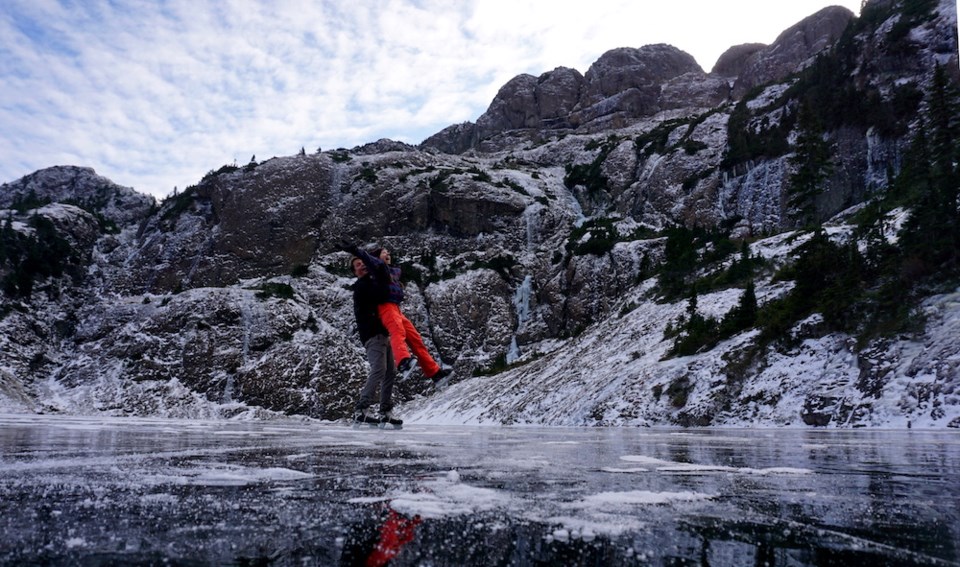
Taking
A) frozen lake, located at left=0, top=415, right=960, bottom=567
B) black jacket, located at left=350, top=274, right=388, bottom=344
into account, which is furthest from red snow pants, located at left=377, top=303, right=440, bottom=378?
frozen lake, located at left=0, top=415, right=960, bottom=567

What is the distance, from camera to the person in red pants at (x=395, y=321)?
6.58 meters

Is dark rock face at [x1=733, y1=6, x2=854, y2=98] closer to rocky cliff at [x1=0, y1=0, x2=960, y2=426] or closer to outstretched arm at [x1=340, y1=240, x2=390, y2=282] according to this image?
rocky cliff at [x1=0, y1=0, x2=960, y2=426]

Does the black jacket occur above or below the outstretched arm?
below

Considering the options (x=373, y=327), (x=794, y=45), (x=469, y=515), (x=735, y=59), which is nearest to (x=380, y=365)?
(x=373, y=327)

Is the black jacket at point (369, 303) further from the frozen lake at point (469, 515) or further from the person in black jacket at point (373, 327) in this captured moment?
the frozen lake at point (469, 515)

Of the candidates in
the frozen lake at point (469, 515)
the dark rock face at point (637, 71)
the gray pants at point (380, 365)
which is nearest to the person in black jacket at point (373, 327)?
the gray pants at point (380, 365)

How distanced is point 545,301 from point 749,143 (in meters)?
21.8

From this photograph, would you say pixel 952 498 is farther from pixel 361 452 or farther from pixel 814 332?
pixel 814 332

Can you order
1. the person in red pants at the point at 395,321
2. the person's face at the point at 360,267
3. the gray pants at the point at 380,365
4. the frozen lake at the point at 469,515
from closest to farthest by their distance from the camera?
the frozen lake at the point at 469,515 → the person in red pants at the point at 395,321 → the person's face at the point at 360,267 → the gray pants at the point at 380,365

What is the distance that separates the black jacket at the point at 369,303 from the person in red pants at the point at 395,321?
0.08m

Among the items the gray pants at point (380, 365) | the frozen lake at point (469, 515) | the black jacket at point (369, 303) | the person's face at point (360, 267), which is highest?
the person's face at point (360, 267)

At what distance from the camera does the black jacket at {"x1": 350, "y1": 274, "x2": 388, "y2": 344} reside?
696cm

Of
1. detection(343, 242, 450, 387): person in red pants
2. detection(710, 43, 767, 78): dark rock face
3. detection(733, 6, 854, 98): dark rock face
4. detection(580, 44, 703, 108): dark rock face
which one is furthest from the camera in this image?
detection(580, 44, 703, 108): dark rock face

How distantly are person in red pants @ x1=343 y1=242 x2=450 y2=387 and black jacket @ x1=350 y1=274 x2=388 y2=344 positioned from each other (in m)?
0.08
